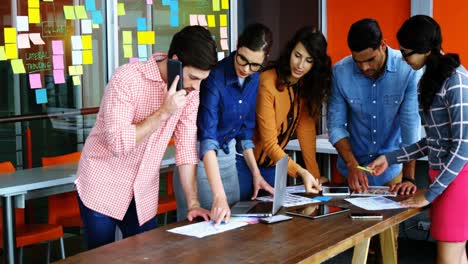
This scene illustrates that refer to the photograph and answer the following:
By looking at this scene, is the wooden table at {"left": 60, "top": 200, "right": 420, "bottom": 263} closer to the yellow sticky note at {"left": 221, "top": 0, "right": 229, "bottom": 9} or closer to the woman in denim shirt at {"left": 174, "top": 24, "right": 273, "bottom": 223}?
the woman in denim shirt at {"left": 174, "top": 24, "right": 273, "bottom": 223}

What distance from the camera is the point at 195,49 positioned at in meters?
2.57

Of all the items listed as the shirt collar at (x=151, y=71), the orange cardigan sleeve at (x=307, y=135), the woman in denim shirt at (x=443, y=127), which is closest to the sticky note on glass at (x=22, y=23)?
the orange cardigan sleeve at (x=307, y=135)

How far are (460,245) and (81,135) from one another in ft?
9.87

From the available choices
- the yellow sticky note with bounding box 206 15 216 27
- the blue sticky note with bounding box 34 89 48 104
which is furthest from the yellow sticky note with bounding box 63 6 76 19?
the yellow sticky note with bounding box 206 15 216 27

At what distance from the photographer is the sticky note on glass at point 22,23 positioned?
4.63 metres

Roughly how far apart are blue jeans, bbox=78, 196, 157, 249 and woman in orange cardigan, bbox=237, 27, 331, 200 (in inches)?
26.0

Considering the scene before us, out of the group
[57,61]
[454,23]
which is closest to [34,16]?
[57,61]

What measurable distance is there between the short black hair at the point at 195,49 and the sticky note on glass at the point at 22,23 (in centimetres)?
235

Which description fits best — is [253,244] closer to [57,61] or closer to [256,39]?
[256,39]

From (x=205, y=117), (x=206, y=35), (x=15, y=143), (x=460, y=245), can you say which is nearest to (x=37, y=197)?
(x=15, y=143)

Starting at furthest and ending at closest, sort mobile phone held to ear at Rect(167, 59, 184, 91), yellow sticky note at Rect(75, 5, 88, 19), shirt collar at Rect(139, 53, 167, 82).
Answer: yellow sticky note at Rect(75, 5, 88, 19) < shirt collar at Rect(139, 53, 167, 82) < mobile phone held to ear at Rect(167, 59, 184, 91)

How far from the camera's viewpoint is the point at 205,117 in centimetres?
304

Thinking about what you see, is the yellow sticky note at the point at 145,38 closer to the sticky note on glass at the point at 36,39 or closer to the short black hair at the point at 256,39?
the sticky note on glass at the point at 36,39

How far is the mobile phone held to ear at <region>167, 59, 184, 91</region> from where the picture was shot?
8.37 ft
